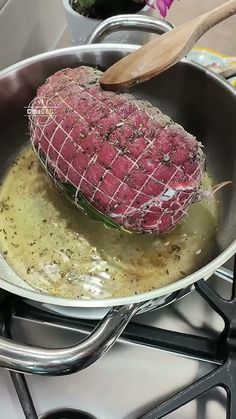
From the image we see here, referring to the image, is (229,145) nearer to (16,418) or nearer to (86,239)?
(86,239)

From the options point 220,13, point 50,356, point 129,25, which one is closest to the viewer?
point 50,356

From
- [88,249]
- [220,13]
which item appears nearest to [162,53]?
[220,13]

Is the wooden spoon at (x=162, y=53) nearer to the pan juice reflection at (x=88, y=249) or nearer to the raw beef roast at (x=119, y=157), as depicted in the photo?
the raw beef roast at (x=119, y=157)

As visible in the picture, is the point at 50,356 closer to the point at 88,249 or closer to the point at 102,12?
the point at 88,249

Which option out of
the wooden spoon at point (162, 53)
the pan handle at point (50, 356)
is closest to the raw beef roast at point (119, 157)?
the wooden spoon at point (162, 53)

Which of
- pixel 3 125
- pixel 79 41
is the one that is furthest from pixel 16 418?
pixel 79 41

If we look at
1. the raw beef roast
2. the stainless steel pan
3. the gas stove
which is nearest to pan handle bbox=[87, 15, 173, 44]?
the stainless steel pan
